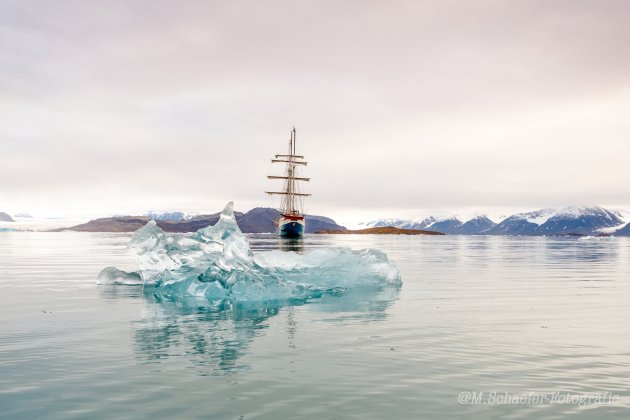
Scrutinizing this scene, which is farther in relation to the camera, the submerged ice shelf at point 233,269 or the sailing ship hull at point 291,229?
the sailing ship hull at point 291,229

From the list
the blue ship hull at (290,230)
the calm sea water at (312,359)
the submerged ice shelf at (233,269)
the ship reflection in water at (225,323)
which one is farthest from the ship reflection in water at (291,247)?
the blue ship hull at (290,230)

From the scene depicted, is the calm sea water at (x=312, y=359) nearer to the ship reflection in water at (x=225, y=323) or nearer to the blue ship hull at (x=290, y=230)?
the ship reflection in water at (x=225, y=323)

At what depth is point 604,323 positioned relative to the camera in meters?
16.4

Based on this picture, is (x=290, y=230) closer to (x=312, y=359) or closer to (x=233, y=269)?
(x=233, y=269)

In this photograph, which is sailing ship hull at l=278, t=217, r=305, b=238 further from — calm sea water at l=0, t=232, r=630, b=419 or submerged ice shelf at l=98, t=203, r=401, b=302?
calm sea water at l=0, t=232, r=630, b=419

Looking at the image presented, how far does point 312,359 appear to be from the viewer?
11164mm

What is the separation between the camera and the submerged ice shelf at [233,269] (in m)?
21.3

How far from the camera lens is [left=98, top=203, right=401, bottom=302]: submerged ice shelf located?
2128cm

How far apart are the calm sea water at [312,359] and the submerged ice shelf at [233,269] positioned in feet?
6.15

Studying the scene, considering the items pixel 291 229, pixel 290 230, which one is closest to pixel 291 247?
pixel 290 230

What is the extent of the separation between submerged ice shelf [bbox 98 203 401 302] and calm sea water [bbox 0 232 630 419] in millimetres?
1875

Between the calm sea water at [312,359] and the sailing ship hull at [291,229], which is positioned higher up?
the sailing ship hull at [291,229]

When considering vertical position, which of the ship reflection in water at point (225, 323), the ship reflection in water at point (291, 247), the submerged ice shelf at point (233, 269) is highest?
the submerged ice shelf at point (233, 269)

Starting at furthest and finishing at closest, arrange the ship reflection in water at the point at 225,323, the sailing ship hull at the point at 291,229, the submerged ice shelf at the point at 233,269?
the sailing ship hull at the point at 291,229
the submerged ice shelf at the point at 233,269
the ship reflection in water at the point at 225,323
